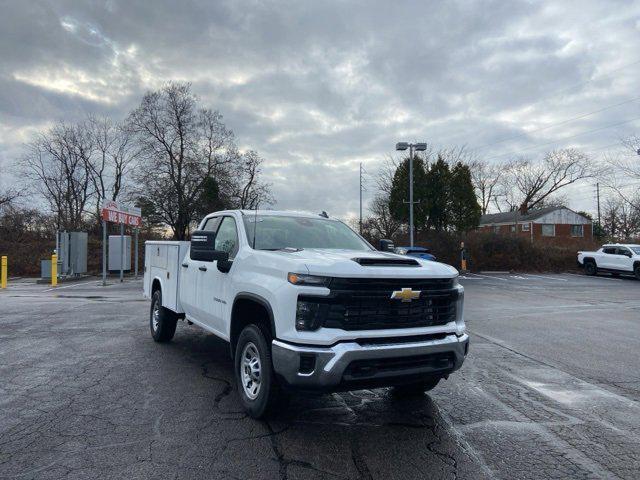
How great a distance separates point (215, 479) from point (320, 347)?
1161 mm

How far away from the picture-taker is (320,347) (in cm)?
376

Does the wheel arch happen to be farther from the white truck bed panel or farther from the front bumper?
the white truck bed panel

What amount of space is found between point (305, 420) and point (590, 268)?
30284 millimetres

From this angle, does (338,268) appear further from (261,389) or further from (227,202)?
(227,202)

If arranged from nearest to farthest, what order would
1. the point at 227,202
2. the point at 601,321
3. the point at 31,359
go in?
the point at 31,359, the point at 601,321, the point at 227,202

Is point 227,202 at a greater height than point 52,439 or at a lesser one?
greater

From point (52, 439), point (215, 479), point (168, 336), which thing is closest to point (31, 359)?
point (168, 336)

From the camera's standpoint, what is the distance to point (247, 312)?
4746mm

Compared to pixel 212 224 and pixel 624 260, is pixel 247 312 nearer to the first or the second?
pixel 212 224

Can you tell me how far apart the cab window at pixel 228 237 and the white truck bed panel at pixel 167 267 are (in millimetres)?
1061

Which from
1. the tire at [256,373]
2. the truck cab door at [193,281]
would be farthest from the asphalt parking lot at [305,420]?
the truck cab door at [193,281]

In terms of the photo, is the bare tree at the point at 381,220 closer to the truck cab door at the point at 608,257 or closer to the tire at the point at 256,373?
the truck cab door at the point at 608,257

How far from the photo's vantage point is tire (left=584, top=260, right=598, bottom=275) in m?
29.3

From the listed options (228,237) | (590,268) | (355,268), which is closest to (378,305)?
(355,268)
